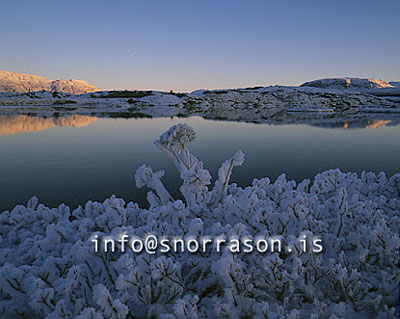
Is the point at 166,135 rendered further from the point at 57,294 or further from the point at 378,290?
the point at 378,290

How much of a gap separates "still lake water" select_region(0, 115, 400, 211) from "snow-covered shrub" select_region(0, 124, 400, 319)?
4.27 m

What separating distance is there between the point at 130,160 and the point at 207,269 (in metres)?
10.7

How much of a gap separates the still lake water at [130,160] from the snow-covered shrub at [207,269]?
4.27 m

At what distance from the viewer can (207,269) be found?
10.8ft

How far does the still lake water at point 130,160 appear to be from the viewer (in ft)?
29.3

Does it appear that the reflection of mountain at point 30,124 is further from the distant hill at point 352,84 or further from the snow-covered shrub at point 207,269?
the distant hill at point 352,84

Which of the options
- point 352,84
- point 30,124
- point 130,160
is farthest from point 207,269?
point 352,84

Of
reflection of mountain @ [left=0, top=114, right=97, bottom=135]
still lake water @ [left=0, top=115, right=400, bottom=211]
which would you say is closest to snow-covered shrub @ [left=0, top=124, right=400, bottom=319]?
still lake water @ [left=0, top=115, right=400, bottom=211]

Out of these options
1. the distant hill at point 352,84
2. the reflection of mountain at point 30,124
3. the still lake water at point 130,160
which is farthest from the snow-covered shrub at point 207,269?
the distant hill at point 352,84

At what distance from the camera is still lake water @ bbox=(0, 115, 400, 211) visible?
8922mm

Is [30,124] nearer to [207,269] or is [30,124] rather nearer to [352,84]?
[207,269]

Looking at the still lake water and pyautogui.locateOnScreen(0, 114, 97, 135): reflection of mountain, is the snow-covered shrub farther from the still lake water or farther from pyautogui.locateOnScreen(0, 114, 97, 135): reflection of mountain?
pyautogui.locateOnScreen(0, 114, 97, 135): reflection of mountain

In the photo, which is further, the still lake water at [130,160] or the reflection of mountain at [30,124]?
the reflection of mountain at [30,124]

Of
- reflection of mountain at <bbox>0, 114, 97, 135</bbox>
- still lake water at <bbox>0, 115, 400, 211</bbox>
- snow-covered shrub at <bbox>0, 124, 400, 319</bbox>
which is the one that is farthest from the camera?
reflection of mountain at <bbox>0, 114, 97, 135</bbox>
